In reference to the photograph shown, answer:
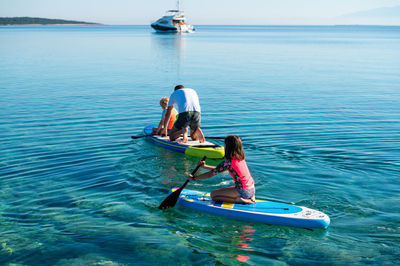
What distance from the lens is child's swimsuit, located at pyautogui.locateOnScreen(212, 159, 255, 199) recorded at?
7.82 meters

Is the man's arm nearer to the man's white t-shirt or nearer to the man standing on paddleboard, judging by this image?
the man standing on paddleboard

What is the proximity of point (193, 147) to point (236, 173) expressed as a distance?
172 inches

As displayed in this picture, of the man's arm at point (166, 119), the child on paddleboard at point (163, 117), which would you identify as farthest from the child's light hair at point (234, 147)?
the child on paddleboard at point (163, 117)

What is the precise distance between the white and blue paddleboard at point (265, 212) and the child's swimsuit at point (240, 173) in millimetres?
296

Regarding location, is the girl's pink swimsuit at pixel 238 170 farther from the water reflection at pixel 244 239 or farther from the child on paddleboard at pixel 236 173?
the water reflection at pixel 244 239

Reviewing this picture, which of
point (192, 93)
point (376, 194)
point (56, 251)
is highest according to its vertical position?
point (192, 93)

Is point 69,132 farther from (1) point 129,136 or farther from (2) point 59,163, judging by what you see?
(2) point 59,163

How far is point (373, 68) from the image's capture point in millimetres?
34719

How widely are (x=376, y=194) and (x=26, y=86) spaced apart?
2155 centimetres

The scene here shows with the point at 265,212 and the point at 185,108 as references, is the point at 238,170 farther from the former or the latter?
the point at 185,108

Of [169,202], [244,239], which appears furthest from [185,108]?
[244,239]

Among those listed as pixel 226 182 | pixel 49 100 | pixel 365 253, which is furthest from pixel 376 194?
pixel 49 100

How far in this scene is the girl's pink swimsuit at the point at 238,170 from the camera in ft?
25.6

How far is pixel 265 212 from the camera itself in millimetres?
7887
